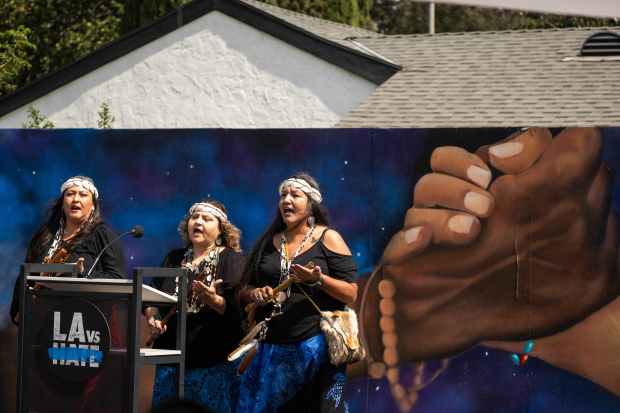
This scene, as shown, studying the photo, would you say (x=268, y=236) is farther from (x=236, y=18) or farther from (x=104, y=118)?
A: (x=236, y=18)

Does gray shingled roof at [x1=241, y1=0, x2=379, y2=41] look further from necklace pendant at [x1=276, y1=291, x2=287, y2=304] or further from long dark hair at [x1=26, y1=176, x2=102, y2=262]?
necklace pendant at [x1=276, y1=291, x2=287, y2=304]

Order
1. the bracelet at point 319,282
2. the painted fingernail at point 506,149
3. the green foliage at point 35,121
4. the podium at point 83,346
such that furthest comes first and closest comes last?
the green foliage at point 35,121 < the painted fingernail at point 506,149 < the bracelet at point 319,282 < the podium at point 83,346

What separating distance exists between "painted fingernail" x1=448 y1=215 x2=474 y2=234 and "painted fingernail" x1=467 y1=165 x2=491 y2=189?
0.72ft

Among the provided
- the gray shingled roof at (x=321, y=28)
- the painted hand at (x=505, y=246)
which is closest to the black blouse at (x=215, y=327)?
the painted hand at (x=505, y=246)

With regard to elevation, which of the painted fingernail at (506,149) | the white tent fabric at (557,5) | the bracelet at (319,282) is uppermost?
the white tent fabric at (557,5)

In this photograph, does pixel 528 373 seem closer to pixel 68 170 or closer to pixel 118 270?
pixel 118 270

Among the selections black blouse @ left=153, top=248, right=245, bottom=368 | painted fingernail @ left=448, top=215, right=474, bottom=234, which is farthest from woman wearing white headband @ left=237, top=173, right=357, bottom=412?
painted fingernail @ left=448, top=215, right=474, bottom=234

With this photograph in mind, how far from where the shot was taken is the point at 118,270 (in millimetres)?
7559

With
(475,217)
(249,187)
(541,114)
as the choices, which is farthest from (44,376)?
(541,114)

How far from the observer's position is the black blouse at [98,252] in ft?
24.7

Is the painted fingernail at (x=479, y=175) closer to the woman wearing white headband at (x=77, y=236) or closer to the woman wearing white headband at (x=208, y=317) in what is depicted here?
the woman wearing white headband at (x=208, y=317)

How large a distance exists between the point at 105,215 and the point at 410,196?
200cm

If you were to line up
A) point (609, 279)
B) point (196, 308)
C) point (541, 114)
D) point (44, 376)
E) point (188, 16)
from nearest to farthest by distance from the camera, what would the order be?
point (44, 376), point (196, 308), point (609, 279), point (541, 114), point (188, 16)

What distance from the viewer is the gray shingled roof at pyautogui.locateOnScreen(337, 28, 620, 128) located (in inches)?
600
